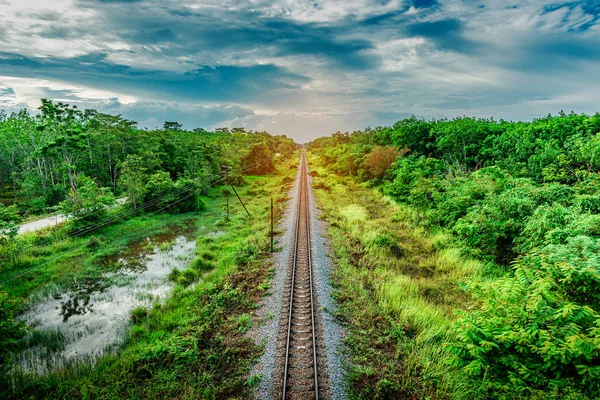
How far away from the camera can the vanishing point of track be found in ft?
29.6

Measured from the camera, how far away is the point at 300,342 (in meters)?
11.1

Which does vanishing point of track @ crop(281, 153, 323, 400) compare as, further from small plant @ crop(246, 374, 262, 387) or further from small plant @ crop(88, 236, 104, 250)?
small plant @ crop(88, 236, 104, 250)

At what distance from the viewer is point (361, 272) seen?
16.7 meters

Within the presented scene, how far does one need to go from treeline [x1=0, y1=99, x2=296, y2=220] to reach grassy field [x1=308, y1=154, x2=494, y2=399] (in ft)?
78.6

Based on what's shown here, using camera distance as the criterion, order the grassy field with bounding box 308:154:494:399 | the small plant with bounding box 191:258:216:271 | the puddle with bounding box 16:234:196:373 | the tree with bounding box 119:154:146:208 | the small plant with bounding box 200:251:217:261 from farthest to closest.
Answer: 1. the tree with bounding box 119:154:146:208
2. the small plant with bounding box 200:251:217:261
3. the small plant with bounding box 191:258:216:271
4. the puddle with bounding box 16:234:196:373
5. the grassy field with bounding box 308:154:494:399

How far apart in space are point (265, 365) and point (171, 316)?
20.1ft

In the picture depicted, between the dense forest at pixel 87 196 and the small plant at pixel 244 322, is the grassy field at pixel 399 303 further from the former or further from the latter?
the dense forest at pixel 87 196

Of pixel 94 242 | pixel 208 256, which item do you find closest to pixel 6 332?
pixel 208 256

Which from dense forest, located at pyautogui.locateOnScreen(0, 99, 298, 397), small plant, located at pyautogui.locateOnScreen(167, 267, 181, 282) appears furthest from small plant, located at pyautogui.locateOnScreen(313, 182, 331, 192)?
small plant, located at pyautogui.locateOnScreen(167, 267, 181, 282)

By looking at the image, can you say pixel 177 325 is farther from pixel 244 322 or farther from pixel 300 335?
pixel 300 335

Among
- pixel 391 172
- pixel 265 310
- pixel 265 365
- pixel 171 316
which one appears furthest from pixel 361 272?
pixel 391 172

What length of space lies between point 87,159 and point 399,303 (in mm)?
43405

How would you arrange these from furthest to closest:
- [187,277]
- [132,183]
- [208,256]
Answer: [132,183], [208,256], [187,277]

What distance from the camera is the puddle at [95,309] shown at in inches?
476
